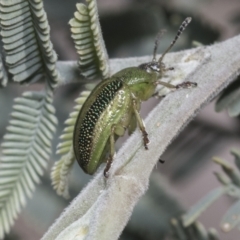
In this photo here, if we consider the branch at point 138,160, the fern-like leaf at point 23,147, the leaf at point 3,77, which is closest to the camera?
the branch at point 138,160

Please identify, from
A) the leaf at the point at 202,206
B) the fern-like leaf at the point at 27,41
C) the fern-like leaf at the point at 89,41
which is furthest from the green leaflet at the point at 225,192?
the fern-like leaf at the point at 27,41

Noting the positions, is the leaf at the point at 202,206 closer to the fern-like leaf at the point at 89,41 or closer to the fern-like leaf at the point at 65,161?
the fern-like leaf at the point at 65,161

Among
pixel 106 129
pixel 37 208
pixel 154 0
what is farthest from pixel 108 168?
pixel 154 0

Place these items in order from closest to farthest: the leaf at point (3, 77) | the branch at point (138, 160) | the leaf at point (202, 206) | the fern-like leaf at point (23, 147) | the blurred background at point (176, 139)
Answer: the branch at point (138, 160) → the leaf at point (3, 77) → the fern-like leaf at point (23, 147) → the leaf at point (202, 206) → the blurred background at point (176, 139)

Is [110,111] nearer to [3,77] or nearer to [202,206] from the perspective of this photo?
[3,77]

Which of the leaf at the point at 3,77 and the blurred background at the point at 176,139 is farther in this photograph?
the blurred background at the point at 176,139

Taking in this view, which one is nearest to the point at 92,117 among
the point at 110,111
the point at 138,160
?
the point at 110,111

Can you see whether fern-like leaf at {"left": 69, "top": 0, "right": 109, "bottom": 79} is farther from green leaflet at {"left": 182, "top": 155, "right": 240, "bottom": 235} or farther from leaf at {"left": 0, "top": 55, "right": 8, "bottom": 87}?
green leaflet at {"left": 182, "top": 155, "right": 240, "bottom": 235}

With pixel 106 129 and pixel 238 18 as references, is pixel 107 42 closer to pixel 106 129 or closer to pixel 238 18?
pixel 238 18
